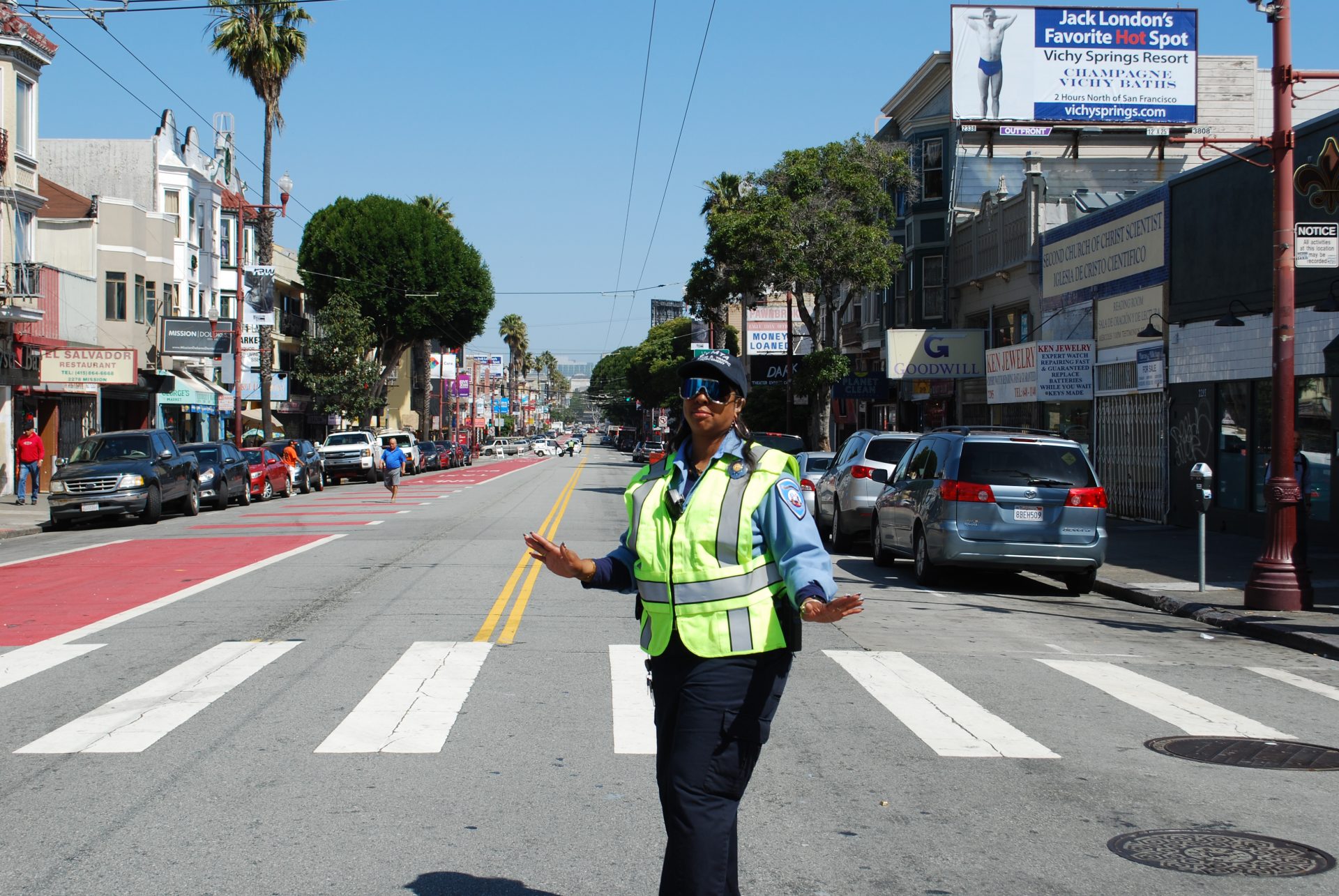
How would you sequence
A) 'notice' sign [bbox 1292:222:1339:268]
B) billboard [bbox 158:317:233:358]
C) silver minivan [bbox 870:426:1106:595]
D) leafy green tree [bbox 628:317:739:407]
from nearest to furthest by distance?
'notice' sign [bbox 1292:222:1339:268]
silver minivan [bbox 870:426:1106:595]
billboard [bbox 158:317:233:358]
leafy green tree [bbox 628:317:739:407]

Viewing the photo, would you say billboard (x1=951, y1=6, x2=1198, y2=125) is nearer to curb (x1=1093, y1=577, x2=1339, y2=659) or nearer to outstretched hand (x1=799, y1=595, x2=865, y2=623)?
curb (x1=1093, y1=577, x2=1339, y2=659)

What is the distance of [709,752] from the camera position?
3.96 metres

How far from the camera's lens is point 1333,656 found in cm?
1103

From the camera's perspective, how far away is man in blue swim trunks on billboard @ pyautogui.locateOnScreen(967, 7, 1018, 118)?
3216 centimetres

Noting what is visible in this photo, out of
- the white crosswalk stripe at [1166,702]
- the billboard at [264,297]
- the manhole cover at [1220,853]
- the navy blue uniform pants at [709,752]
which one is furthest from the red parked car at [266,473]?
the navy blue uniform pants at [709,752]

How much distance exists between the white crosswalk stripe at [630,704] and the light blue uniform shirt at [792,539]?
2.29 meters

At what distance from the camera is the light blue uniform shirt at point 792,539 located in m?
4.05

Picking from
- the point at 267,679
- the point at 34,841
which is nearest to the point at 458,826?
the point at 34,841

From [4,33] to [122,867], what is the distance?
33.5m

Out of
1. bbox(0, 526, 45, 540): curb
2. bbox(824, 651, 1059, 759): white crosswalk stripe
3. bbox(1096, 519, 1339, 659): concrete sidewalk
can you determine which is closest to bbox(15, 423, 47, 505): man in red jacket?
bbox(0, 526, 45, 540): curb

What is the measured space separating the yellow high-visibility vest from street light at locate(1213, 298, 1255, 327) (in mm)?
15921

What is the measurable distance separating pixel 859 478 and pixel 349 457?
102 feet

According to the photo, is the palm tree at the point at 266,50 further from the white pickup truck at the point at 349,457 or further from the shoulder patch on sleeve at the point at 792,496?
the shoulder patch on sleeve at the point at 792,496

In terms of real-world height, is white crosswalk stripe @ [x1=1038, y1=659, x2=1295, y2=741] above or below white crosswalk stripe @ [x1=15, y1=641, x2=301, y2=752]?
below
